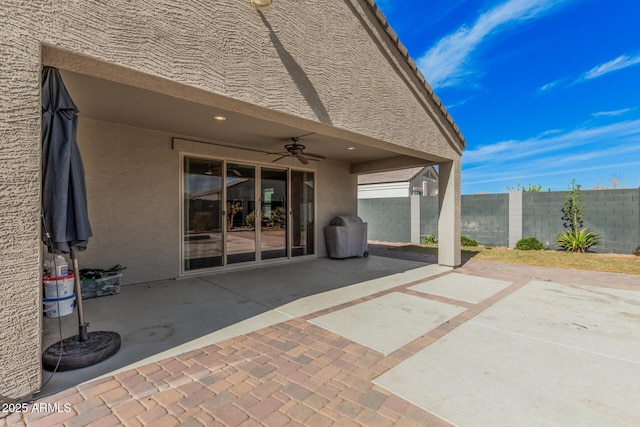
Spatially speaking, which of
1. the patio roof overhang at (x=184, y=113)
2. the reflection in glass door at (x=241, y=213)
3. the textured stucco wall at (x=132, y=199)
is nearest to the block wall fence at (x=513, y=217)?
the patio roof overhang at (x=184, y=113)

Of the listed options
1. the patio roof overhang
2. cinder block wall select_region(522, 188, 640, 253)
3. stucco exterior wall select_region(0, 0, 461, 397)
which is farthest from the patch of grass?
stucco exterior wall select_region(0, 0, 461, 397)

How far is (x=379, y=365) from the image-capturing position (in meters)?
3.05

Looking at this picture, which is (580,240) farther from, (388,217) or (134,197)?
(134,197)

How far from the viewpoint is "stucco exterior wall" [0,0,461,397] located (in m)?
2.34

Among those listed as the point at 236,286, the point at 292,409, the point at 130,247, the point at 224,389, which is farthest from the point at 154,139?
the point at 292,409

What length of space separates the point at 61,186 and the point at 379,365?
3.50 m

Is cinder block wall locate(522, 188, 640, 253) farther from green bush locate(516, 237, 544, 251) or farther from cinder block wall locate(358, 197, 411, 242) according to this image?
cinder block wall locate(358, 197, 411, 242)

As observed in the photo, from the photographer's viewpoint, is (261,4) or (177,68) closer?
(177,68)

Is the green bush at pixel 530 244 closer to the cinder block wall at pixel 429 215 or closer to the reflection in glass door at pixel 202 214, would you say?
the cinder block wall at pixel 429 215

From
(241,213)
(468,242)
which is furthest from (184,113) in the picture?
(468,242)

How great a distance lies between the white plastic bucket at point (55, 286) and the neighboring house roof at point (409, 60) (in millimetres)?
6861

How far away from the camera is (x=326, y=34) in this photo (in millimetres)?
4953

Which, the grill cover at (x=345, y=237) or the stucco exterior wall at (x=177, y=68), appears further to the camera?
the grill cover at (x=345, y=237)

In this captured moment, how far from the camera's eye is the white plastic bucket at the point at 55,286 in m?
4.02
